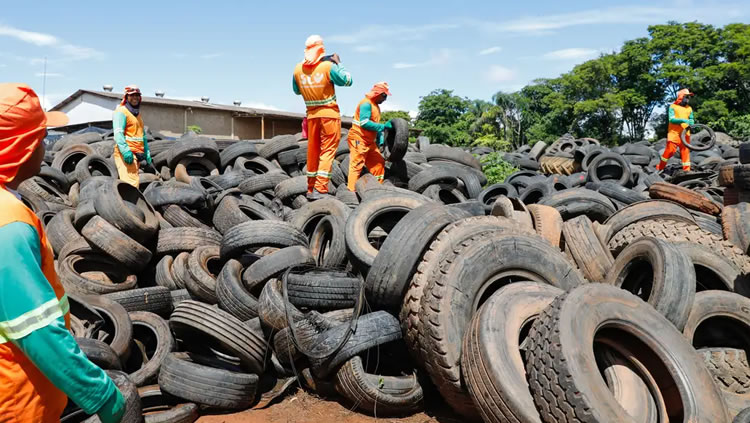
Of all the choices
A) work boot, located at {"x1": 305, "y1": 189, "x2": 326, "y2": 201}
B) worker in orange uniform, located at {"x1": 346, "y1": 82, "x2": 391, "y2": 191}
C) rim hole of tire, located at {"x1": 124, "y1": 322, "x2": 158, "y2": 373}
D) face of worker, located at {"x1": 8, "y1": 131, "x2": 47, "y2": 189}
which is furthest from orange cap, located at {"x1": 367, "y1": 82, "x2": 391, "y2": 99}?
face of worker, located at {"x1": 8, "y1": 131, "x2": 47, "y2": 189}

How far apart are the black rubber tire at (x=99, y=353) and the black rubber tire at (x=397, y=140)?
591 cm

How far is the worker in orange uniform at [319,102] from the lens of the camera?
7895mm

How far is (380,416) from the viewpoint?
426 centimetres

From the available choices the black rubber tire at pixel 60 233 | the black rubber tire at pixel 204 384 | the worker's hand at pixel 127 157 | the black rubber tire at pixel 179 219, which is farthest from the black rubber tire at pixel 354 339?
the worker's hand at pixel 127 157

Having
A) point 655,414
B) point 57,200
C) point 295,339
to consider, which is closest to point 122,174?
point 57,200

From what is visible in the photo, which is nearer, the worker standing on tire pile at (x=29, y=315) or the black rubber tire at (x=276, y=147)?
the worker standing on tire pile at (x=29, y=315)

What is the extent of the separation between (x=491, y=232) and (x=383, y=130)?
18.3 feet

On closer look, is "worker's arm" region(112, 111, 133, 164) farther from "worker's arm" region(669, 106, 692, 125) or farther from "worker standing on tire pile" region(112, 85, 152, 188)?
"worker's arm" region(669, 106, 692, 125)

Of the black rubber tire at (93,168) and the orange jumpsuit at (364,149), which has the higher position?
the orange jumpsuit at (364,149)

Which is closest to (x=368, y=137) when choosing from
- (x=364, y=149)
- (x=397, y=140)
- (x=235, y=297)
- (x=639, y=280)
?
(x=364, y=149)

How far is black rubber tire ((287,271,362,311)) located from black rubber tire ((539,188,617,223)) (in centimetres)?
329

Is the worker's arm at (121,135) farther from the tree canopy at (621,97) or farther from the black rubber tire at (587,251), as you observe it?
the tree canopy at (621,97)

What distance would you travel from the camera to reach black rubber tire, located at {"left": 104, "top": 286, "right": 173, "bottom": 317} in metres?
5.38

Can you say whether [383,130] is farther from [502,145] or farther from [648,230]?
[502,145]
